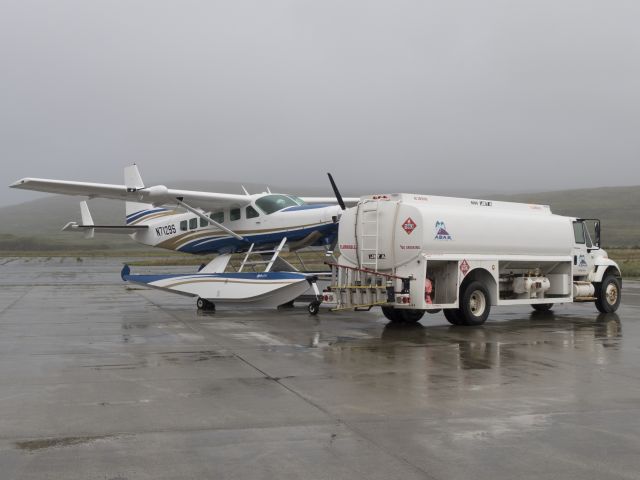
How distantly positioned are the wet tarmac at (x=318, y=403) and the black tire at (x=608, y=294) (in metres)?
3.94

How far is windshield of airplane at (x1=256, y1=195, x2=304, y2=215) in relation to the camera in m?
20.5

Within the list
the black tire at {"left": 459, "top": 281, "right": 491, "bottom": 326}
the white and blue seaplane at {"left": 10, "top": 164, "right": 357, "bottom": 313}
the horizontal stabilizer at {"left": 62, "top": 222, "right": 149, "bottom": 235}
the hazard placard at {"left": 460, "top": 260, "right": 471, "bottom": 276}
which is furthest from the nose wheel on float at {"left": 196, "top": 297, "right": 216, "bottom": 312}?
the hazard placard at {"left": 460, "top": 260, "right": 471, "bottom": 276}

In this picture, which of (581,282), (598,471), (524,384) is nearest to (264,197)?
(581,282)

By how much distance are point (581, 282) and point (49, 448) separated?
15.2 metres

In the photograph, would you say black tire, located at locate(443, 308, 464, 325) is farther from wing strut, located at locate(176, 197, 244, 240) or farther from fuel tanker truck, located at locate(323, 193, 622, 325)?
wing strut, located at locate(176, 197, 244, 240)

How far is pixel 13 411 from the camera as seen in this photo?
275 inches

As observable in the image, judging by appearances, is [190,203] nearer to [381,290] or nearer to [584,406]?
[381,290]

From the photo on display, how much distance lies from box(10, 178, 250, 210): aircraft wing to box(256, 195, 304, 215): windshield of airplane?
1.56 ft

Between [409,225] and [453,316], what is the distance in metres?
2.39

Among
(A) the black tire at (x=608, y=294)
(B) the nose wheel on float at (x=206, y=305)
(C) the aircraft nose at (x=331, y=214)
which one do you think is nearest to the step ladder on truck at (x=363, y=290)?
(C) the aircraft nose at (x=331, y=214)

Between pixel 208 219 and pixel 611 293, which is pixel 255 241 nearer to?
pixel 208 219

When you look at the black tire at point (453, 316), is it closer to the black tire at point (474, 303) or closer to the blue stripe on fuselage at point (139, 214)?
the black tire at point (474, 303)

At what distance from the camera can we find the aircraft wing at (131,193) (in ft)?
63.0

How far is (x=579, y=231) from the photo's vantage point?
18016 mm
